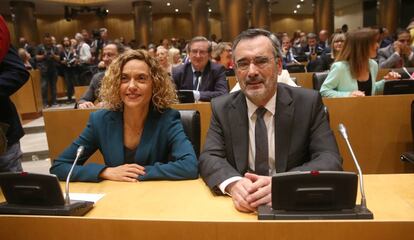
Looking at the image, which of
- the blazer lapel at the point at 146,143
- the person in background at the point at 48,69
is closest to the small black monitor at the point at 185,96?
the blazer lapel at the point at 146,143

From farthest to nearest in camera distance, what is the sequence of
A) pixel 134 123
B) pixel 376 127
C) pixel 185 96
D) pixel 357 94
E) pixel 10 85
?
pixel 185 96 → pixel 357 94 → pixel 376 127 → pixel 134 123 → pixel 10 85

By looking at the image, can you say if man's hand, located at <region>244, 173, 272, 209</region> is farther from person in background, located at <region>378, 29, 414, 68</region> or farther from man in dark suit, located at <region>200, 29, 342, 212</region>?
person in background, located at <region>378, 29, 414, 68</region>

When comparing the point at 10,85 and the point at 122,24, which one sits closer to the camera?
the point at 10,85

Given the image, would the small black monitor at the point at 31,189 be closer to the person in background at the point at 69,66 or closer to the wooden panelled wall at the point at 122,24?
the person in background at the point at 69,66

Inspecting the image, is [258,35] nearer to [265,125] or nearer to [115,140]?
[265,125]

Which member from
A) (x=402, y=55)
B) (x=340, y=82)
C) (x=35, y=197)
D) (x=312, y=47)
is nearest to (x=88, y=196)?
(x=35, y=197)

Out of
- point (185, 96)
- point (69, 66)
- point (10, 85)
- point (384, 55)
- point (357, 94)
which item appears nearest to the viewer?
point (10, 85)

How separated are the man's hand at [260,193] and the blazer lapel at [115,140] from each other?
0.81 m

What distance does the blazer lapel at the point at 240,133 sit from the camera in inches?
67.4

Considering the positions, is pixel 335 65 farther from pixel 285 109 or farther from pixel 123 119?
pixel 123 119

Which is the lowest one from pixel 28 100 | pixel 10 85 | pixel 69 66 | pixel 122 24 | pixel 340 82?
pixel 28 100

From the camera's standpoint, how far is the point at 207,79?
14.1 ft

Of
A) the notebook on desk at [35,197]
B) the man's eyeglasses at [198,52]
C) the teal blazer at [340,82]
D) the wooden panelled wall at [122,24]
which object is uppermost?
the wooden panelled wall at [122,24]

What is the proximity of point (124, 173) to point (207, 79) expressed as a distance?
8.98 ft
